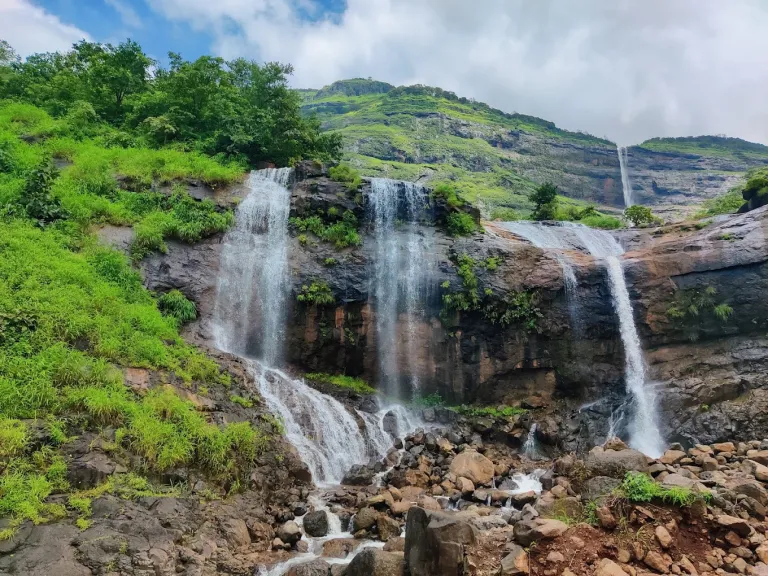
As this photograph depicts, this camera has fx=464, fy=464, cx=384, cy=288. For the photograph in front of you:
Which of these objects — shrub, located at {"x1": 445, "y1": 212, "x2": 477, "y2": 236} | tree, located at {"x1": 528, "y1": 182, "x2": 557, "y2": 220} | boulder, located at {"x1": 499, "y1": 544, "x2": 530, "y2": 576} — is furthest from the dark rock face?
tree, located at {"x1": 528, "y1": 182, "x2": 557, "y2": 220}

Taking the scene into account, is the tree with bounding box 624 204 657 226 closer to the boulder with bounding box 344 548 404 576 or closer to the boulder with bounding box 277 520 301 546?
the boulder with bounding box 277 520 301 546

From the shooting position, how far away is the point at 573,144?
9244 cm

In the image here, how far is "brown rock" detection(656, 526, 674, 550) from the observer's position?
6141 mm

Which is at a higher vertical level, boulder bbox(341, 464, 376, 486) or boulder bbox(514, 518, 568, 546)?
boulder bbox(514, 518, 568, 546)

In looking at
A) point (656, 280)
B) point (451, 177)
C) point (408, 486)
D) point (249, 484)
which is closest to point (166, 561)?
point (249, 484)

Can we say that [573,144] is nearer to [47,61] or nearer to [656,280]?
[656,280]

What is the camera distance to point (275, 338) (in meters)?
19.1

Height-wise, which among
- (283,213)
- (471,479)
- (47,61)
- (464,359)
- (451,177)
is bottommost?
(471,479)

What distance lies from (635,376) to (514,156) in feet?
237

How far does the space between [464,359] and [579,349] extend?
17.1ft

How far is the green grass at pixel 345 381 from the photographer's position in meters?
19.2

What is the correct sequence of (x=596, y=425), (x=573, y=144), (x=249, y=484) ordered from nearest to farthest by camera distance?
(x=249, y=484)
(x=596, y=425)
(x=573, y=144)

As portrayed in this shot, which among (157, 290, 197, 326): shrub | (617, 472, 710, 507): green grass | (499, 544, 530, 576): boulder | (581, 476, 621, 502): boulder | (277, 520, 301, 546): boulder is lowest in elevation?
(277, 520, 301, 546): boulder

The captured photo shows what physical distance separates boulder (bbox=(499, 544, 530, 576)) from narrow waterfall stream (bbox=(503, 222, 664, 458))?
13.4 meters
